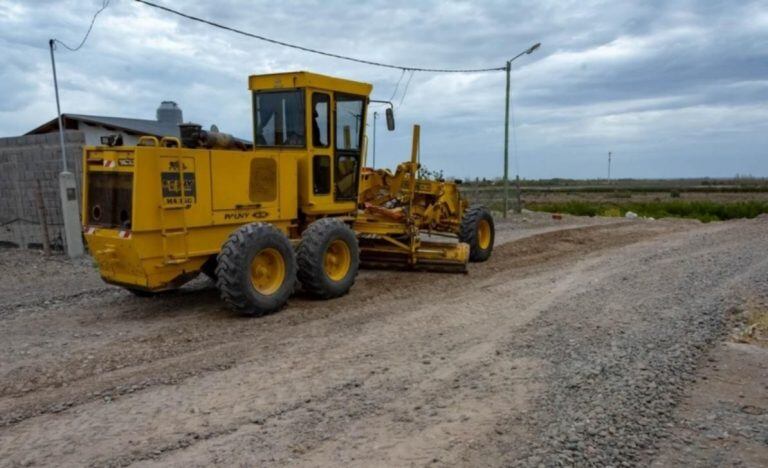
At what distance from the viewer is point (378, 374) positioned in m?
5.27

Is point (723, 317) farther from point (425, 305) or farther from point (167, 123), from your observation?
point (167, 123)

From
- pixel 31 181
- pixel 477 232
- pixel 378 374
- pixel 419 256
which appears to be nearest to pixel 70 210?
pixel 31 181

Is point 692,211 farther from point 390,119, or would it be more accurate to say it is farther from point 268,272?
point 268,272

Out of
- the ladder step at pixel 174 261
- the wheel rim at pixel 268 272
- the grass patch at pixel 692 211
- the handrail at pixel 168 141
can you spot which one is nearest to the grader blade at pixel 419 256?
the wheel rim at pixel 268 272

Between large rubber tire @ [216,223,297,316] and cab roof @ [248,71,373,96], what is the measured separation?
2.21m

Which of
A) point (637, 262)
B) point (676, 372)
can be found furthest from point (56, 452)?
point (637, 262)

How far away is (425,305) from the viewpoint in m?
8.12

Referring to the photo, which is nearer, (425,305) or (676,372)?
(676,372)

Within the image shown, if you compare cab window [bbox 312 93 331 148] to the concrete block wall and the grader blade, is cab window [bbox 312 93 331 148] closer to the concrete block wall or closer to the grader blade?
the grader blade

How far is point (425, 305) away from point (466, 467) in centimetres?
451

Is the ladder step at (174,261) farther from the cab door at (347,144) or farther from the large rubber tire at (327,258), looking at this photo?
the cab door at (347,144)

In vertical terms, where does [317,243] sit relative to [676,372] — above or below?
above

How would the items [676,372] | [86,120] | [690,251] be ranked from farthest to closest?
[86,120], [690,251], [676,372]

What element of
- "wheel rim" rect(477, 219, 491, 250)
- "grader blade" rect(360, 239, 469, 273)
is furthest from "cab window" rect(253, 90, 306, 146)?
"wheel rim" rect(477, 219, 491, 250)
